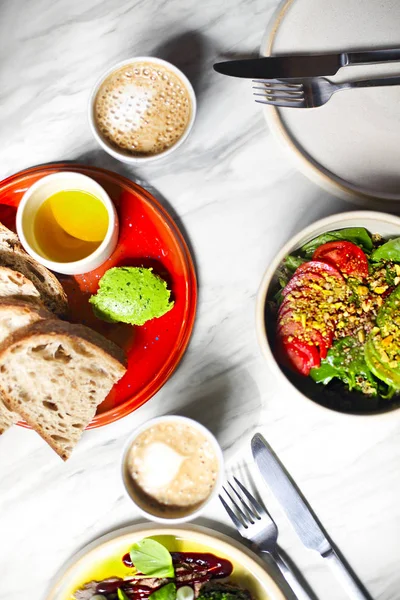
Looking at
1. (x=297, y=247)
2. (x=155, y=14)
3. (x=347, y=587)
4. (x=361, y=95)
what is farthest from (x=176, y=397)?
(x=155, y=14)

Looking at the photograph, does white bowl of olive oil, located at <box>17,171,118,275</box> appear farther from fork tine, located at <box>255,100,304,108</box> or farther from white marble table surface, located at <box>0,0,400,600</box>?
fork tine, located at <box>255,100,304,108</box>

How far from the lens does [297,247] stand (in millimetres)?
1328

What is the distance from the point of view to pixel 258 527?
4.77 ft

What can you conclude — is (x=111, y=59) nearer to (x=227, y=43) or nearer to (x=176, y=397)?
(x=227, y=43)

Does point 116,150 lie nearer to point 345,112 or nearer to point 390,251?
point 345,112

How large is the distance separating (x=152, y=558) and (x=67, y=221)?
2.62ft

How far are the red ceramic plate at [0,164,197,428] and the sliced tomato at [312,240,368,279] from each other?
32cm

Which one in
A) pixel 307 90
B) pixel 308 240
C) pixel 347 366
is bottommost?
pixel 347 366

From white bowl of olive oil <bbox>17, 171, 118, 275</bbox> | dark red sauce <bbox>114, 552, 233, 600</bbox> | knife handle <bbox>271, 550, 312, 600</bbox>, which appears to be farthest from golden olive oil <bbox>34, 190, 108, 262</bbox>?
knife handle <bbox>271, 550, 312, 600</bbox>

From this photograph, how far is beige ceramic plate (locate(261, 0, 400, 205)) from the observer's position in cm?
142

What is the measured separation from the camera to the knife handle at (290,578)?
1.44m

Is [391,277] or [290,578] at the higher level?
[391,277]

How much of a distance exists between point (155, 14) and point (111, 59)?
0.16 m

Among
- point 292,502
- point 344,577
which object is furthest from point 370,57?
point 344,577
